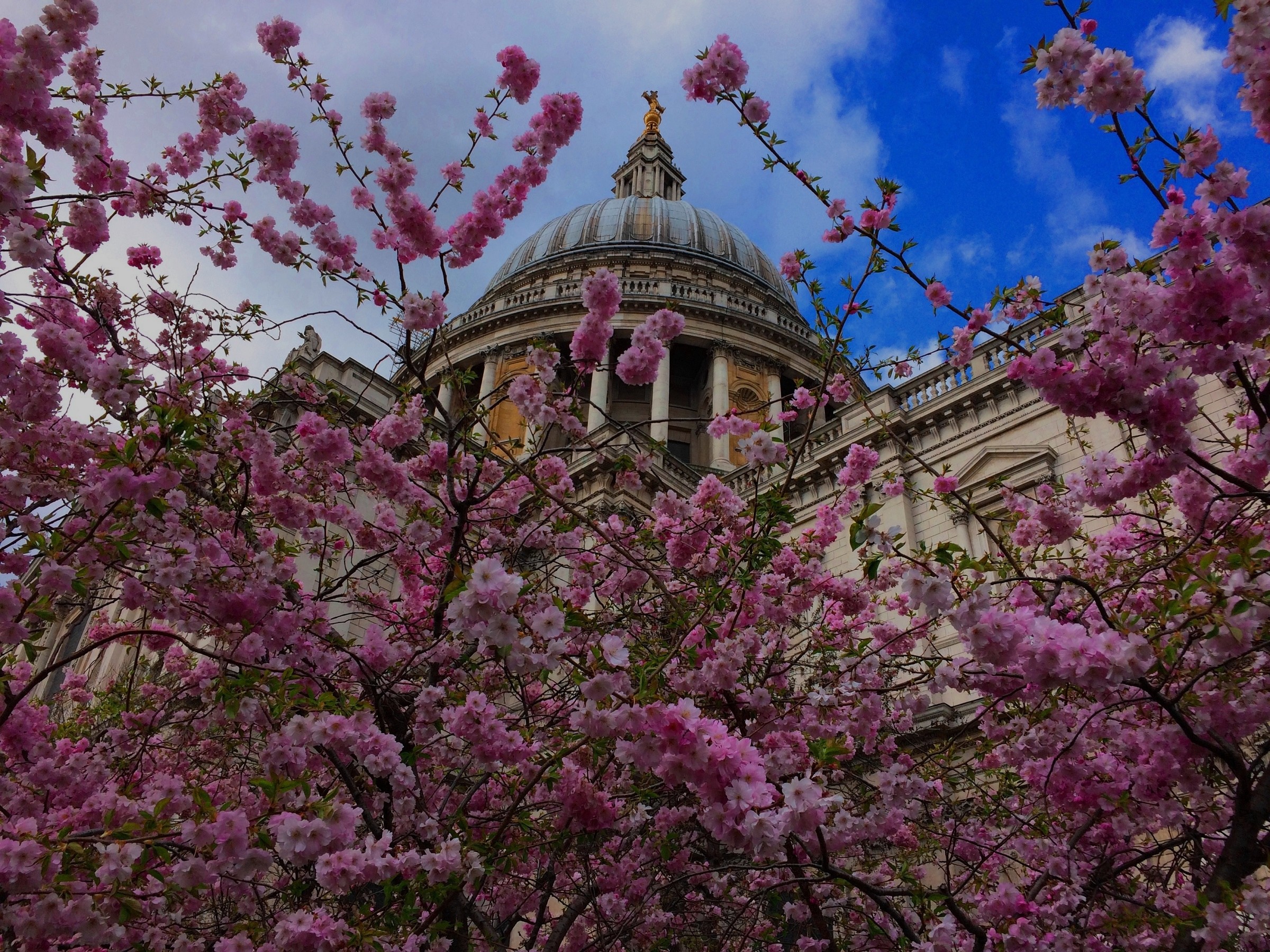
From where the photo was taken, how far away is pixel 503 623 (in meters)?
3.45

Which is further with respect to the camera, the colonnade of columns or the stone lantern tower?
the stone lantern tower

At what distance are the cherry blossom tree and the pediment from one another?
6.37 m

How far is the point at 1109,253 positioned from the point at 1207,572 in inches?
122

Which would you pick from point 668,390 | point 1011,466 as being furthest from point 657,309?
point 1011,466

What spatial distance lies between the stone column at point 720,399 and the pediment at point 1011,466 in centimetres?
1364

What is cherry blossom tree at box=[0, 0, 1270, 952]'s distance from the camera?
12.0 feet

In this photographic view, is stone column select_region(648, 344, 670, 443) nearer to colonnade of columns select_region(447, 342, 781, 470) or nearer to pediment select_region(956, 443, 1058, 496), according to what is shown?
colonnade of columns select_region(447, 342, 781, 470)

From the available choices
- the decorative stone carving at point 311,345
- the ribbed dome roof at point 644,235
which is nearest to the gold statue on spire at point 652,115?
the ribbed dome roof at point 644,235

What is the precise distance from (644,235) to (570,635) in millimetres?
37983

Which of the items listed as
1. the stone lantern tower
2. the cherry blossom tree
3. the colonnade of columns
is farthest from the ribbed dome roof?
the cherry blossom tree

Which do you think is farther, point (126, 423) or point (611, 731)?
point (126, 423)

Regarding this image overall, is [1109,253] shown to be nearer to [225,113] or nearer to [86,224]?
[225,113]

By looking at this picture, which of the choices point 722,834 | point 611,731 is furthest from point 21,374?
point 722,834

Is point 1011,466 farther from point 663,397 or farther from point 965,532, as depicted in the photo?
point 663,397
